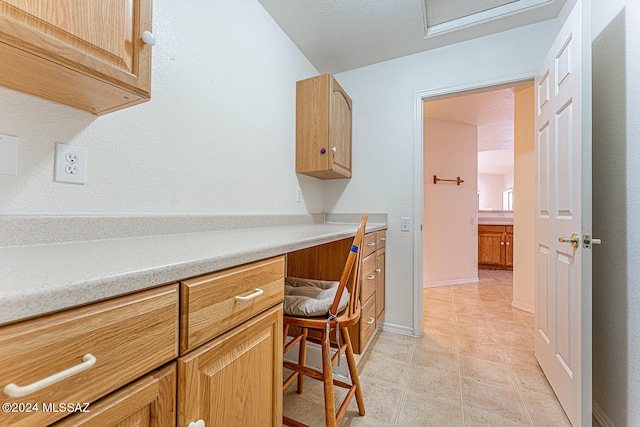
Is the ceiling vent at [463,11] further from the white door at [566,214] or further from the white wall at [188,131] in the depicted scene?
the white wall at [188,131]

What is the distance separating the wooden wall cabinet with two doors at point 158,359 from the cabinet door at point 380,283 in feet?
4.23

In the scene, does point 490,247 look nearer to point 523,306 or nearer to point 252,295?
point 523,306

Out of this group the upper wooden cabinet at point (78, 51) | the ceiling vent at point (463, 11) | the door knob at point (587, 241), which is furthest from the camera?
the ceiling vent at point (463, 11)

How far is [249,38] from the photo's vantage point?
159cm

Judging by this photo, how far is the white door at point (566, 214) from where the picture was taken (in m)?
1.10

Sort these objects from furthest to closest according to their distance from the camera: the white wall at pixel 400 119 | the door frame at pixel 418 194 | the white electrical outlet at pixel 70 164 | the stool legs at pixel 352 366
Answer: the door frame at pixel 418 194, the white wall at pixel 400 119, the stool legs at pixel 352 366, the white electrical outlet at pixel 70 164

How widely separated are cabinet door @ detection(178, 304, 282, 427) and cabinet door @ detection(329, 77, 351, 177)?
4.70ft

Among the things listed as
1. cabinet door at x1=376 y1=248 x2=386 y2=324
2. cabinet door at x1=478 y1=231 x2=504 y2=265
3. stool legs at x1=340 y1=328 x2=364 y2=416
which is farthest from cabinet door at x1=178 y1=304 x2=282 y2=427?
cabinet door at x1=478 y1=231 x2=504 y2=265

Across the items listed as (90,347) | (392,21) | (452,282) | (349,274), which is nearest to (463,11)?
(392,21)

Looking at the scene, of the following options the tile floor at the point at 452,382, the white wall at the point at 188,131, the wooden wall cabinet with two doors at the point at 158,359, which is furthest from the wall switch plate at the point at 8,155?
the tile floor at the point at 452,382

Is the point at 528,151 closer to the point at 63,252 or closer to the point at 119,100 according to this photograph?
the point at 119,100

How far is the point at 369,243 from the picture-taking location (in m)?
1.77

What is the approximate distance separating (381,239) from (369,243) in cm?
39

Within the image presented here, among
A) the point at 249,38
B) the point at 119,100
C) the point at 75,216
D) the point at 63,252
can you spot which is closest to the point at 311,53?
the point at 249,38
